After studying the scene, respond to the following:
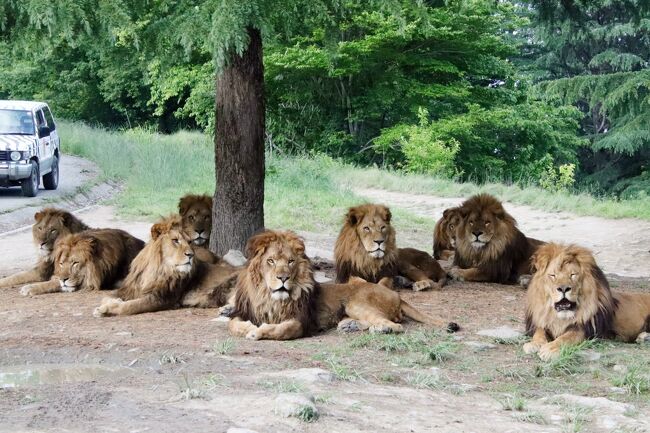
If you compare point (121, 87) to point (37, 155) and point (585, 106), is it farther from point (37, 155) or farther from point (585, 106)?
point (37, 155)

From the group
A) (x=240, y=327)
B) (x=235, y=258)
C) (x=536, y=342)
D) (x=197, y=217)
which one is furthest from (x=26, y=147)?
(x=536, y=342)

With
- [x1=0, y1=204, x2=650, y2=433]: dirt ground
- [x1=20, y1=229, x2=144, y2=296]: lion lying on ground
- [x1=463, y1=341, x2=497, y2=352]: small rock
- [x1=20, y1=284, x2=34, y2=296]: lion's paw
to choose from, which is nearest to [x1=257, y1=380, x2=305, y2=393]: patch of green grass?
[x1=0, y1=204, x2=650, y2=433]: dirt ground

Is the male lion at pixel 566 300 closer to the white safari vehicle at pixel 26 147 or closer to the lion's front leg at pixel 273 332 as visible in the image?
the lion's front leg at pixel 273 332

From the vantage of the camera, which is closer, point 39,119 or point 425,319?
point 425,319

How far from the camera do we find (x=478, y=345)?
8141 millimetres

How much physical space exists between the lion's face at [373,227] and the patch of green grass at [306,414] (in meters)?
4.47

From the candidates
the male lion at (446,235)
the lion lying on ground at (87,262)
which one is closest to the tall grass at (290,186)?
the male lion at (446,235)

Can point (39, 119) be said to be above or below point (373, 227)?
above

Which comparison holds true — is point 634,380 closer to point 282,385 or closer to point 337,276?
point 282,385

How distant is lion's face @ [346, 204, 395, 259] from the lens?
10031mm

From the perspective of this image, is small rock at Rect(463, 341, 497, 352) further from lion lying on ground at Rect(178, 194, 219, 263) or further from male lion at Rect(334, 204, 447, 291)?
lion lying on ground at Rect(178, 194, 219, 263)

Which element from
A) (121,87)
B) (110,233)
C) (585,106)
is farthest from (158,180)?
(585,106)

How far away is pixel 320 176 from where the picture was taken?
1017 inches

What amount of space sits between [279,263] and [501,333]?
2.03m
